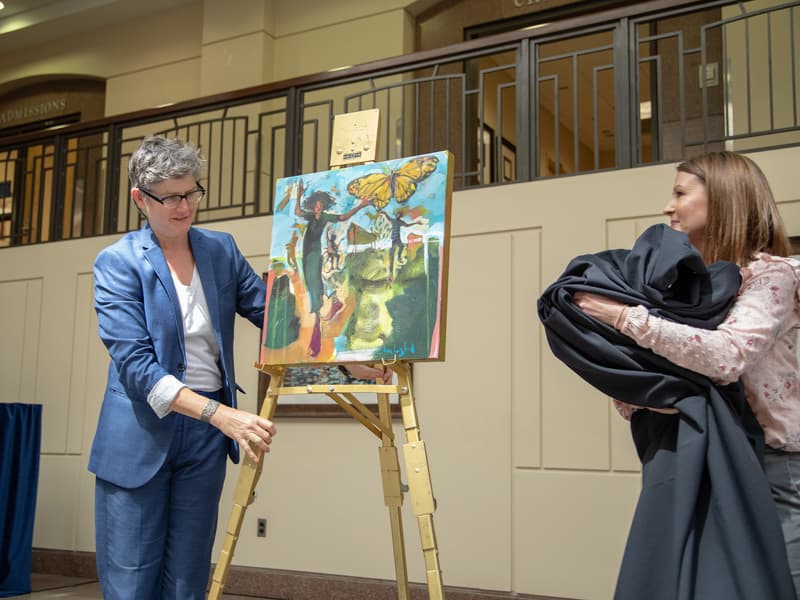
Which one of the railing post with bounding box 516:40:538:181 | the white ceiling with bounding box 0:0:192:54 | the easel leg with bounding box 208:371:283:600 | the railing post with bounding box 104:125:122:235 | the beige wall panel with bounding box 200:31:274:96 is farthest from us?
the white ceiling with bounding box 0:0:192:54

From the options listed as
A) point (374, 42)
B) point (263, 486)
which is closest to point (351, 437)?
point (263, 486)

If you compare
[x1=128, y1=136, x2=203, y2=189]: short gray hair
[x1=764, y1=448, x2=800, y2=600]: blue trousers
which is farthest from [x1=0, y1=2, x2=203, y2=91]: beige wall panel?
[x1=764, y1=448, x2=800, y2=600]: blue trousers

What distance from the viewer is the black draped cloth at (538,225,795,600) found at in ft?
5.16

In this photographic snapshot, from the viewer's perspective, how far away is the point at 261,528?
183 inches

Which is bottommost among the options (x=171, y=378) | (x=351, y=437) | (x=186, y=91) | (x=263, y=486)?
(x=263, y=486)

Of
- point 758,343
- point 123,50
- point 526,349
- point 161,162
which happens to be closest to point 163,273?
point 161,162

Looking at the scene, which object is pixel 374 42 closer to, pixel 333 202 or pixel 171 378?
pixel 333 202

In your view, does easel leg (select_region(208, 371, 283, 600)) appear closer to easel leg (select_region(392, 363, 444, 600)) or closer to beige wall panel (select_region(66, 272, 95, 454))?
easel leg (select_region(392, 363, 444, 600))

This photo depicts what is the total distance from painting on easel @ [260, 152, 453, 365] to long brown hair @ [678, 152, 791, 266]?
2.56 ft

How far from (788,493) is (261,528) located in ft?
11.4

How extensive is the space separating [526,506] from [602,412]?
1.89ft

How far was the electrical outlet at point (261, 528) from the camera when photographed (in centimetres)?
464

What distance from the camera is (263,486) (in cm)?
470

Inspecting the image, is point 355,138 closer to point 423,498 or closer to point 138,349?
point 138,349
